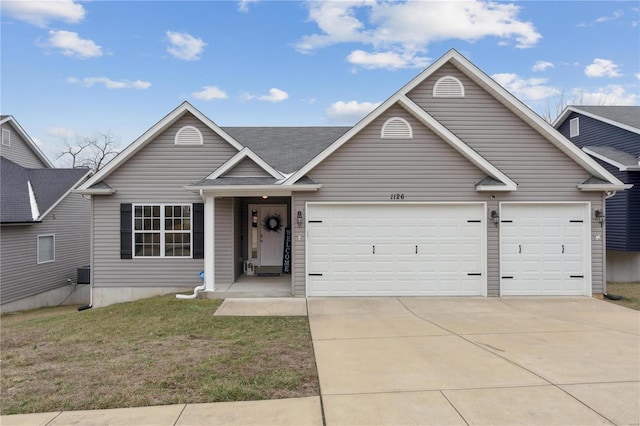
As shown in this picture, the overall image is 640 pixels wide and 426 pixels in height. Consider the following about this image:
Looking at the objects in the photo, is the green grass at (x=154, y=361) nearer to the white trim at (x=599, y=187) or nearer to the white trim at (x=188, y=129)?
the white trim at (x=188, y=129)

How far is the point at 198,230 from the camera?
11.1m

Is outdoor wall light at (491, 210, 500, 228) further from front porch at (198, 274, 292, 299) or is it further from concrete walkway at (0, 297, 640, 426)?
A: front porch at (198, 274, 292, 299)

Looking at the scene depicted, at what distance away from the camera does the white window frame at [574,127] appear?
1673 cm

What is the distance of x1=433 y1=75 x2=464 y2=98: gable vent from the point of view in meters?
10.2

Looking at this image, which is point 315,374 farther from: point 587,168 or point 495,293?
point 587,168

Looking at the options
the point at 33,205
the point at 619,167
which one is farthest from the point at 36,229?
the point at 619,167

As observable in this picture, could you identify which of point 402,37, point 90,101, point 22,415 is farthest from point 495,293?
point 90,101

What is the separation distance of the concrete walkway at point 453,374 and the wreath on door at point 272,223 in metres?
4.72

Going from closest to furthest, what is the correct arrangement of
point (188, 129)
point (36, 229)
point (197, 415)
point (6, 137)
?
point (197, 415), point (188, 129), point (36, 229), point (6, 137)

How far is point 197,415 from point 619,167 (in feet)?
49.2

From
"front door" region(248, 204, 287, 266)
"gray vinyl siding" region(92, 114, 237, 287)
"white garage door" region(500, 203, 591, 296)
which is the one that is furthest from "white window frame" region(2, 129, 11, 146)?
"white garage door" region(500, 203, 591, 296)

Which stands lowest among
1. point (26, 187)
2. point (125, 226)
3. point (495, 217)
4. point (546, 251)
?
point (546, 251)

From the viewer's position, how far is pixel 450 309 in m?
8.34

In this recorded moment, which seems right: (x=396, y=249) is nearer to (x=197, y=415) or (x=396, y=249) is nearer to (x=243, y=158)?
(x=243, y=158)
